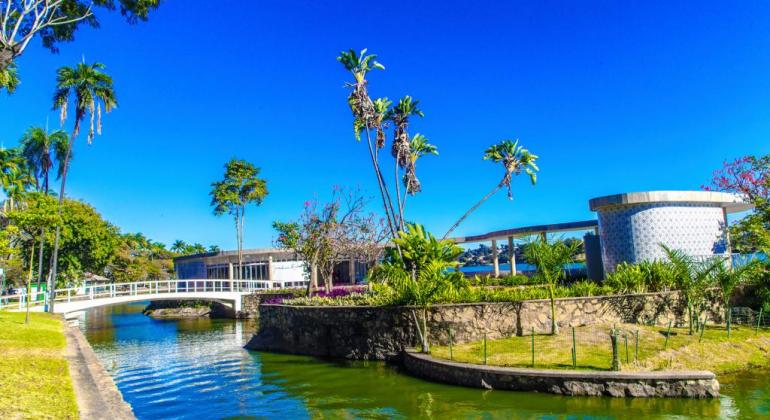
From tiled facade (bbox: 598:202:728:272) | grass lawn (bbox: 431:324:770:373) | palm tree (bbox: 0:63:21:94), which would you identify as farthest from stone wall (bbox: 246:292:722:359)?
palm tree (bbox: 0:63:21:94)

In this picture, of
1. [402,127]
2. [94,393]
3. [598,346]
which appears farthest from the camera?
[402,127]

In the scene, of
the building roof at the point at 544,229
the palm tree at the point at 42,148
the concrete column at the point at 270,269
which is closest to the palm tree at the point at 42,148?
the palm tree at the point at 42,148

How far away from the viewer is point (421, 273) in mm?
17234

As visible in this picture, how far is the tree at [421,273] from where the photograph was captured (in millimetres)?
15508

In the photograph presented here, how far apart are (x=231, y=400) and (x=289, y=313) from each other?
7.46m

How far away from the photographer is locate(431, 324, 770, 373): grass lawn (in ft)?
40.8

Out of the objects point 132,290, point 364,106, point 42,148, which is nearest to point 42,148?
point 42,148

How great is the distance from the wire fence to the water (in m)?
1.22

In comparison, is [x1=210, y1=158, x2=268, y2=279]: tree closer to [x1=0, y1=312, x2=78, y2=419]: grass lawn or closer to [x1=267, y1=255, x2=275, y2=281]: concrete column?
[x1=267, y1=255, x2=275, y2=281]: concrete column

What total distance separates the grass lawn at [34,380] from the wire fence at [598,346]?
29.2 feet

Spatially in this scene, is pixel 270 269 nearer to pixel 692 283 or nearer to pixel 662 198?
pixel 662 198

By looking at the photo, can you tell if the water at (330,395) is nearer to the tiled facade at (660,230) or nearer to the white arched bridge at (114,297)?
the tiled facade at (660,230)

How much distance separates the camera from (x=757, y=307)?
1809 cm

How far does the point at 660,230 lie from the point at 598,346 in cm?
947
